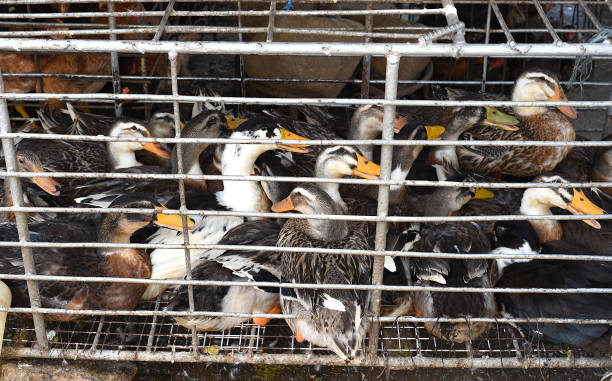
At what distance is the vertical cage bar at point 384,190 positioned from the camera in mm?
2543

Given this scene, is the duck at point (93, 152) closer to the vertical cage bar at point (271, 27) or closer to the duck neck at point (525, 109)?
the vertical cage bar at point (271, 27)

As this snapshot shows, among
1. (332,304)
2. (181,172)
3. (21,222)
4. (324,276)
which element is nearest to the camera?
(181,172)

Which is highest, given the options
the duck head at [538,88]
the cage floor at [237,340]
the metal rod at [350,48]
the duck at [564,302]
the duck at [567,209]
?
the metal rod at [350,48]

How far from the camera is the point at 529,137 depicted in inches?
175

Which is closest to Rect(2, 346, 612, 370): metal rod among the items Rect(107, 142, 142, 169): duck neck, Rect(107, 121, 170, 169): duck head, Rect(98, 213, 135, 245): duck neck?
Rect(98, 213, 135, 245): duck neck

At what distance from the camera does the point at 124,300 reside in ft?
11.0

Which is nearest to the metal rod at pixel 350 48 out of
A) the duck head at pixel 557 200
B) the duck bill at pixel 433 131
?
the duck head at pixel 557 200

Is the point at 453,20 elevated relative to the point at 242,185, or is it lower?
elevated

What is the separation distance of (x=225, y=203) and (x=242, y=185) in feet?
0.53

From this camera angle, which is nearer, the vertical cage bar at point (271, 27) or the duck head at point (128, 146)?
the vertical cage bar at point (271, 27)

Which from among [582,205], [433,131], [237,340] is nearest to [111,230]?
[237,340]

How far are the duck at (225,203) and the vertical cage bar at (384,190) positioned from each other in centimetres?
100

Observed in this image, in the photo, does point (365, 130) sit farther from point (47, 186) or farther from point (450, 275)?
point (47, 186)

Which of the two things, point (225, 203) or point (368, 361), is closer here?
point (368, 361)
